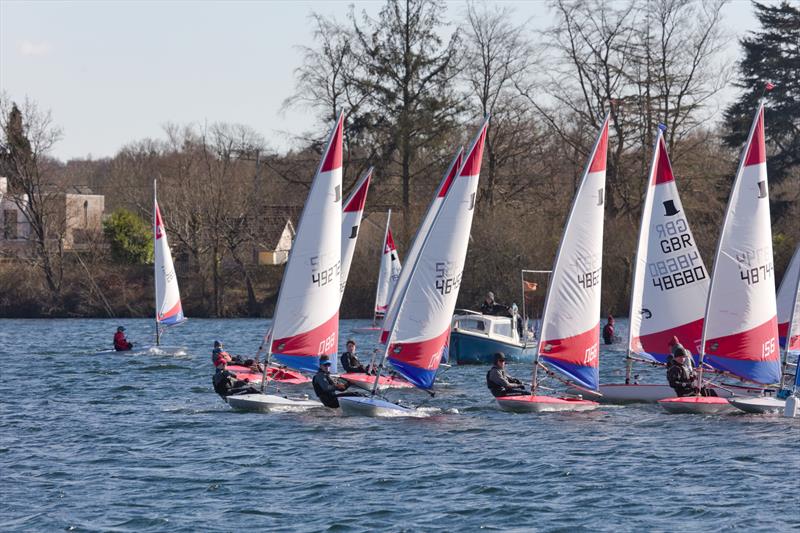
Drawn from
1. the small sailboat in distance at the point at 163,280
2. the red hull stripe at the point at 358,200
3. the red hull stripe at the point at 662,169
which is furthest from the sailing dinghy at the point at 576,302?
the small sailboat in distance at the point at 163,280

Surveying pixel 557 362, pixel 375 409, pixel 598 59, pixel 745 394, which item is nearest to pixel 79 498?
pixel 375 409

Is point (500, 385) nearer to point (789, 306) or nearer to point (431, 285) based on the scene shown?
point (431, 285)

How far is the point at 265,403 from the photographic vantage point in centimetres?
2705

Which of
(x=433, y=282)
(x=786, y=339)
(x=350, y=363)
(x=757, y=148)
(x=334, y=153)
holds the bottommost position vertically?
(x=350, y=363)

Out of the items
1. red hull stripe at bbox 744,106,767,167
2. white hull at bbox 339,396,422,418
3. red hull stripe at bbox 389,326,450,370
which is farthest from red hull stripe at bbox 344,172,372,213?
red hull stripe at bbox 744,106,767,167

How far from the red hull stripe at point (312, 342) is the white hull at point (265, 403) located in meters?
1.00

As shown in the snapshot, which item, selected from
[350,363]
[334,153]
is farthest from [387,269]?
[334,153]

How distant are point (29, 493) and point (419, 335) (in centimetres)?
932

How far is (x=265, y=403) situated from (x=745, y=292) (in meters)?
10.2

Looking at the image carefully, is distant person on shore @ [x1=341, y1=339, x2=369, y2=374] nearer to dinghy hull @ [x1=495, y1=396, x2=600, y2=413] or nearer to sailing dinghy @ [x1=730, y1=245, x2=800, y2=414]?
dinghy hull @ [x1=495, y1=396, x2=600, y2=413]

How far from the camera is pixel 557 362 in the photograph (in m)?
27.1

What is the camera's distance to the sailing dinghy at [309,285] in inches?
1067

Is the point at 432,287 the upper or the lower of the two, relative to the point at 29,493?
upper

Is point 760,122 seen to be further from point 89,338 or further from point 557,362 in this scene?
point 89,338
